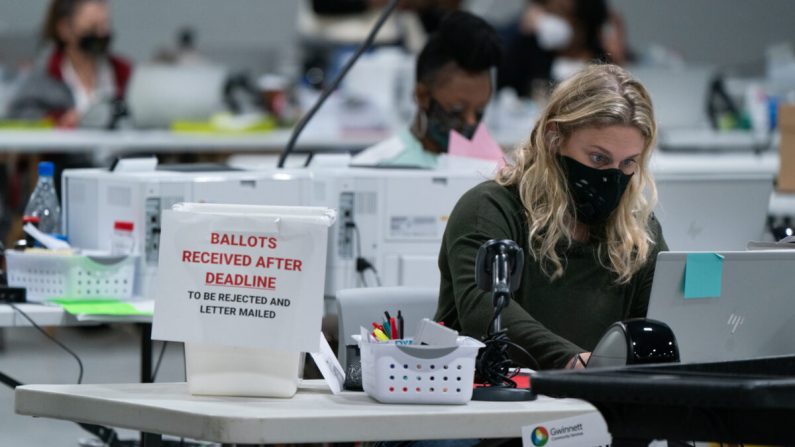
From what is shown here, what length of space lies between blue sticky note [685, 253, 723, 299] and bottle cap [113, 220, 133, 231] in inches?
60.3

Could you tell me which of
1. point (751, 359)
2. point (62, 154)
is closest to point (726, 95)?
point (62, 154)

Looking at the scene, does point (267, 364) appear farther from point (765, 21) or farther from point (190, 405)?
point (765, 21)

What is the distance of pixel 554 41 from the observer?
796 centimetres

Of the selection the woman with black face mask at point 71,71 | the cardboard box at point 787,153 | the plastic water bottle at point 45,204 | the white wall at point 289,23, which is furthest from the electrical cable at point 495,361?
the white wall at point 289,23

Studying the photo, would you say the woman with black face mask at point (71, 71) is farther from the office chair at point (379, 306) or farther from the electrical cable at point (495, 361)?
the electrical cable at point (495, 361)

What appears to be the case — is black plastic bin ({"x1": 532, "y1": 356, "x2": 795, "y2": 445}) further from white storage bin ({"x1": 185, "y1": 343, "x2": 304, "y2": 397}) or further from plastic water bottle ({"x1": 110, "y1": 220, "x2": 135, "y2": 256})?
plastic water bottle ({"x1": 110, "y1": 220, "x2": 135, "y2": 256})

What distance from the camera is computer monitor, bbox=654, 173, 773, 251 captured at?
3285 millimetres

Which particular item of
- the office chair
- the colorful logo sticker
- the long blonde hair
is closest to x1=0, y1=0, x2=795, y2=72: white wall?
the office chair

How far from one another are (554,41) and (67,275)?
17.6 feet

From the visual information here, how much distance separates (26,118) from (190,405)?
195 inches

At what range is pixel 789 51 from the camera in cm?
802

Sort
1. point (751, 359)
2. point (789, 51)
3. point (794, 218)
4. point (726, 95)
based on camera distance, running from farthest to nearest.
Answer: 1. point (789, 51)
2. point (726, 95)
3. point (794, 218)
4. point (751, 359)

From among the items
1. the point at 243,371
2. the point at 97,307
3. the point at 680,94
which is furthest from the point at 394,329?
the point at 680,94

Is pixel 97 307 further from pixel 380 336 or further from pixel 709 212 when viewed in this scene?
pixel 709 212
